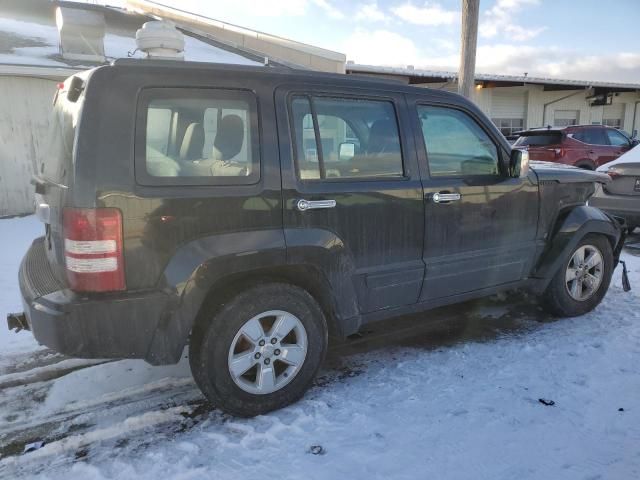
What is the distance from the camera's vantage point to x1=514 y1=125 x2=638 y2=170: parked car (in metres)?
12.1

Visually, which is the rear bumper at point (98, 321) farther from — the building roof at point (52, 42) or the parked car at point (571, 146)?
the parked car at point (571, 146)

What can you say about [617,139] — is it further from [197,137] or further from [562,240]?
[197,137]

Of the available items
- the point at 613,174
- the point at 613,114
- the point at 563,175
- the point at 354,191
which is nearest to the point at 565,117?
the point at 613,114

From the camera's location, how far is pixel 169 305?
248 cm

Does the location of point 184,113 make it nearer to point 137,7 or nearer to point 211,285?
point 211,285

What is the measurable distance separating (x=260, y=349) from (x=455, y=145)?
202 centimetres

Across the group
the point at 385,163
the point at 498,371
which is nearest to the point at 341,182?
the point at 385,163

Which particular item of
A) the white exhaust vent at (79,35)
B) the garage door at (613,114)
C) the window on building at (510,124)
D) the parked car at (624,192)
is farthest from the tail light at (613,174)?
the garage door at (613,114)

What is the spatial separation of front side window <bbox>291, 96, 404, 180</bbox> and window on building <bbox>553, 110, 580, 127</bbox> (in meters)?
21.8

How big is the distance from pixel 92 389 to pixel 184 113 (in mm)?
1922

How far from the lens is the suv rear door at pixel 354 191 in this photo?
110 inches

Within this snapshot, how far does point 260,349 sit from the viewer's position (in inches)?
111

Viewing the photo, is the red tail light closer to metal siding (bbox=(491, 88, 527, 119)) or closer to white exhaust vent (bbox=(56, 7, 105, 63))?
white exhaust vent (bbox=(56, 7, 105, 63))

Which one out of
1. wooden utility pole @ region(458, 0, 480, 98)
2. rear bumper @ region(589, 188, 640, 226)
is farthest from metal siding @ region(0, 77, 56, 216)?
rear bumper @ region(589, 188, 640, 226)
